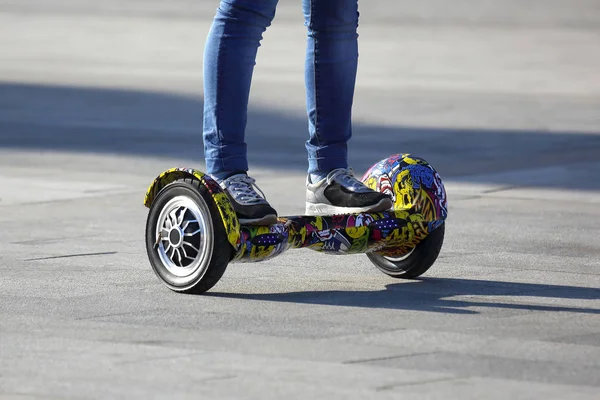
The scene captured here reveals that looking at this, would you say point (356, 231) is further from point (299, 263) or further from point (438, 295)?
point (299, 263)

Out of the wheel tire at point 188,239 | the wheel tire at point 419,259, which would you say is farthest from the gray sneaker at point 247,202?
the wheel tire at point 419,259

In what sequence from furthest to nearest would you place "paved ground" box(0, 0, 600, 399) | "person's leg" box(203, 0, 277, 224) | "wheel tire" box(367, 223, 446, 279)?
"wheel tire" box(367, 223, 446, 279)
"person's leg" box(203, 0, 277, 224)
"paved ground" box(0, 0, 600, 399)

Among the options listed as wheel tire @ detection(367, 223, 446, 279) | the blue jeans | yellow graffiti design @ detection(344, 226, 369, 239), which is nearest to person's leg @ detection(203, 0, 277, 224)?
the blue jeans

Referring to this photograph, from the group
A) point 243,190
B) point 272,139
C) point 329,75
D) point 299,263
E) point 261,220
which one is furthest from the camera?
point 272,139

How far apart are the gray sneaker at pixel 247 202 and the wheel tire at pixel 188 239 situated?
12 cm

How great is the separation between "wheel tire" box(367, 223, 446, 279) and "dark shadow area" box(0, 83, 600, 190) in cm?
310

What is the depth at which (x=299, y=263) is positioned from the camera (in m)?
5.53

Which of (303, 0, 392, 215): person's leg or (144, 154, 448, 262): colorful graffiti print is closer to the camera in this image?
(144, 154, 448, 262): colorful graffiti print

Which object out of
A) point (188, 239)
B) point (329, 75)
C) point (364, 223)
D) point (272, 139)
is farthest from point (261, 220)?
point (272, 139)

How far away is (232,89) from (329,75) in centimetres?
37

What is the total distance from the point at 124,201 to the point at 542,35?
60.3 feet

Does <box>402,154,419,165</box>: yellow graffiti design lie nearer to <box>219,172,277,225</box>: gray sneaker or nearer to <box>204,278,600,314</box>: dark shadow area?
<box>204,278,600,314</box>: dark shadow area

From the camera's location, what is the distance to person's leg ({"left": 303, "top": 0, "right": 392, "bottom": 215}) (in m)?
4.96

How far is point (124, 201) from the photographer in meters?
7.47
